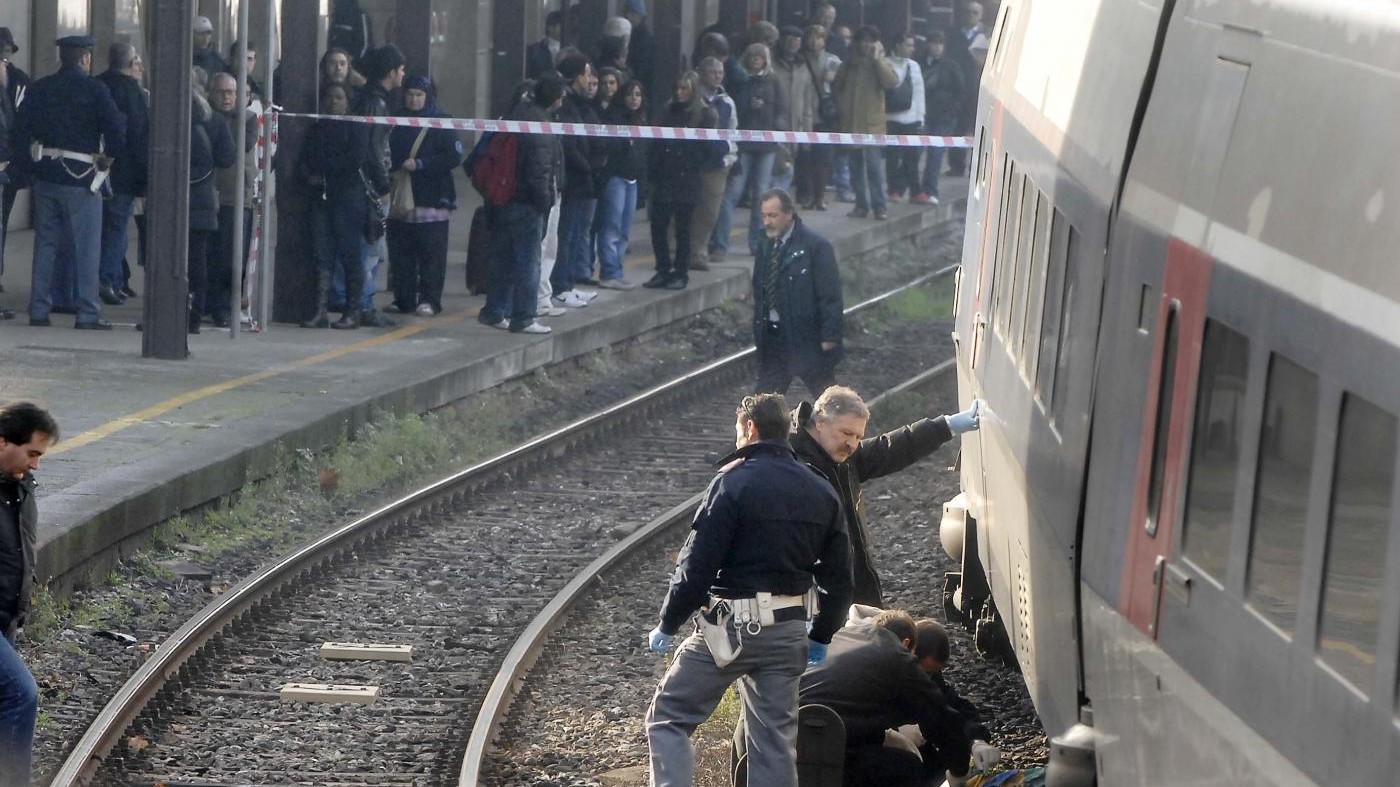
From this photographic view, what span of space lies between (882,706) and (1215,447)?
8.59ft

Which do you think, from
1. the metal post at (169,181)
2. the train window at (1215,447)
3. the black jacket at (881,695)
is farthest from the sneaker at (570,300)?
the train window at (1215,447)

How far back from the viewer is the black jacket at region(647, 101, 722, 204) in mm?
18750

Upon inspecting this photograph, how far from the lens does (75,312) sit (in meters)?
15.7

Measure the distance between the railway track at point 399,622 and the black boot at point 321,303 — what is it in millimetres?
2808

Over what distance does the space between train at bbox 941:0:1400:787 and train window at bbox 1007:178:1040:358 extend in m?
0.23

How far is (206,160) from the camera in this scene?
570 inches

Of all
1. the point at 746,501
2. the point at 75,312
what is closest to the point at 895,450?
the point at 746,501

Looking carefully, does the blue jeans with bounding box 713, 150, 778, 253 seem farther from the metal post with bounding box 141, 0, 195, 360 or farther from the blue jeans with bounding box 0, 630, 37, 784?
the blue jeans with bounding box 0, 630, 37, 784

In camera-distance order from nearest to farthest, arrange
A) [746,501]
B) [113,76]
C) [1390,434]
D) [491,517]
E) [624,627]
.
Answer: [1390,434] → [746,501] → [624,627] → [491,517] → [113,76]

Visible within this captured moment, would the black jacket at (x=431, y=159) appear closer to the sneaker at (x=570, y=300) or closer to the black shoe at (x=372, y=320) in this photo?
the black shoe at (x=372, y=320)

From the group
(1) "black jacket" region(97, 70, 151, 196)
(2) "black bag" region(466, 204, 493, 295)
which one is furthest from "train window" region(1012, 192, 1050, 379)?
(2) "black bag" region(466, 204, 493, 295)

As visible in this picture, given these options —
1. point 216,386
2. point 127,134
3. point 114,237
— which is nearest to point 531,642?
point 216,386

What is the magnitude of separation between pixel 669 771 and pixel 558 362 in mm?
9753

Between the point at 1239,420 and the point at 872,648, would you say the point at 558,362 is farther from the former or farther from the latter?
the point at 1239,420
